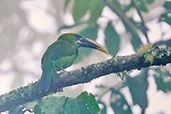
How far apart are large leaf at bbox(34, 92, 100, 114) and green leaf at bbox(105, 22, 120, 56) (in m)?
0.42

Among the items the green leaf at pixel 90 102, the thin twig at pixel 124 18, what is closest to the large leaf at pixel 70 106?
the green leaf at pixel 90 102

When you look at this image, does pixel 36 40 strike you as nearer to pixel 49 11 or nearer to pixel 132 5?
pixel 49 11

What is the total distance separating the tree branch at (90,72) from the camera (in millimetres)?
803

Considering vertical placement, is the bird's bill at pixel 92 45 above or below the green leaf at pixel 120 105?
above

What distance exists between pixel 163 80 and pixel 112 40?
19 cm

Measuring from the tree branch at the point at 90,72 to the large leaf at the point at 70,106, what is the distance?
39mm

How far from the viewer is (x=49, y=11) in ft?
8.59

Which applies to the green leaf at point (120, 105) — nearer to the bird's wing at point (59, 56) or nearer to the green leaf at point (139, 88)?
the green leaf at point (139, 88)

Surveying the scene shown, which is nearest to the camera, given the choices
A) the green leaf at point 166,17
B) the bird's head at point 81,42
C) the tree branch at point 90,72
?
the tree branch at point 90,72

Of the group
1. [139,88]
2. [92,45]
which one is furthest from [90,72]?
[139,88]

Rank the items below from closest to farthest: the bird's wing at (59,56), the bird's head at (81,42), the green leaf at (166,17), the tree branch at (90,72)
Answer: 1. the tree branch at (90,72)
2. the bird's wing at (59,56)
3. the bird's head at (81,42)
4. the green leaf at (166,17)

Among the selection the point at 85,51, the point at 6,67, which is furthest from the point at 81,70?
the point at 6,67

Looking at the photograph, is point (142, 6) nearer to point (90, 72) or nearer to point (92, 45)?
point (92, 45)

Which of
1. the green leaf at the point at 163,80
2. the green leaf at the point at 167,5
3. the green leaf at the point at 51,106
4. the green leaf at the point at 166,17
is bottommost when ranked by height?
the green leaf at the point at 51,106
